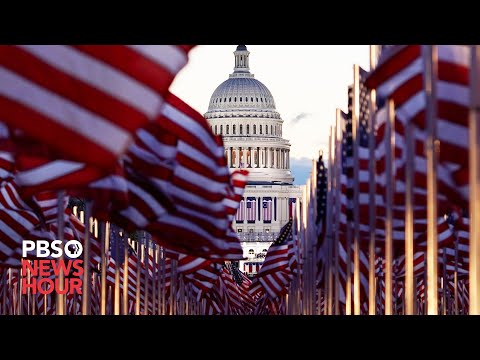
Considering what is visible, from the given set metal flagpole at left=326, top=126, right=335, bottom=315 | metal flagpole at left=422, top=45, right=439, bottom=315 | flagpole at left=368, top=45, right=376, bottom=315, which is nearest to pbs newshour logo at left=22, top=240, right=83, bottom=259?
flagpole at left=368, top=45, right=376, bottom=315

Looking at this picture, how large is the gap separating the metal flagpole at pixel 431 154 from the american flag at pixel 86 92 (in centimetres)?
392

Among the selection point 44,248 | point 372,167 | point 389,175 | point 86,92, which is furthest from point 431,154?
point 44,248

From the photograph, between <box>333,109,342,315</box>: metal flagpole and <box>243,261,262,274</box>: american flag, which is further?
<box>243,261,262,274</box>: american flag

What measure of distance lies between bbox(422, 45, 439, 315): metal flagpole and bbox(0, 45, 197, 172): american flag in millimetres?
3917

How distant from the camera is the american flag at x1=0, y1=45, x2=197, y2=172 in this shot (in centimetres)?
2009

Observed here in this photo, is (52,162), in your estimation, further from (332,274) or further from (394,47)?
(332,274)

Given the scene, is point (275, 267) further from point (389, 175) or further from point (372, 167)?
point (389, 175)

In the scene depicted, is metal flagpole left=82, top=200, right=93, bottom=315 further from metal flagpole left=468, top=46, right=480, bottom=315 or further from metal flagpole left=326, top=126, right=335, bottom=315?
metal flagpole left=326, top=126, right=335, bottom=315

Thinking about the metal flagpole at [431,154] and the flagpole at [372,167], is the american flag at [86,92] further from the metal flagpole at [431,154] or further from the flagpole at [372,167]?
the flagpole at [372,167]

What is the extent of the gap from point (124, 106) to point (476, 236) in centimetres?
417
